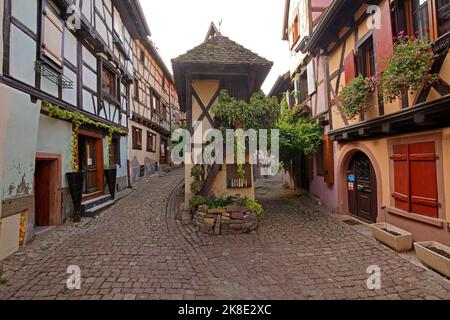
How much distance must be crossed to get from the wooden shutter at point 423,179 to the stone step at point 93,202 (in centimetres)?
791

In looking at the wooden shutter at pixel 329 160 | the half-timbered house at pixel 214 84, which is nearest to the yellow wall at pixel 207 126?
the half-timbered house at pixel 214 84

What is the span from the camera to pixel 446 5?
364 cm

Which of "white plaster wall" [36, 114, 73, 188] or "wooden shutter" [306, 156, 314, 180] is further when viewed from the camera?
"wooden shutter" [306, 156, 314, 180]

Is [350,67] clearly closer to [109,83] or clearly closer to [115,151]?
[109,83]

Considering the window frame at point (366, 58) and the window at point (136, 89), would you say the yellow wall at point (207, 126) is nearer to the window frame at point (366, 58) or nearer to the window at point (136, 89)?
the window frame at point (366, 58)

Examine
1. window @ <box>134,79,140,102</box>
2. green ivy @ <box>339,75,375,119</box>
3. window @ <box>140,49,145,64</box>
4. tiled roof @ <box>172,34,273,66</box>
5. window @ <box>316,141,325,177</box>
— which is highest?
window @ <box>140,49,145,64</box>

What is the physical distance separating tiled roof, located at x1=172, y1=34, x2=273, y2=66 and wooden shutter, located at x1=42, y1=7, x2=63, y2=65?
2844 mm

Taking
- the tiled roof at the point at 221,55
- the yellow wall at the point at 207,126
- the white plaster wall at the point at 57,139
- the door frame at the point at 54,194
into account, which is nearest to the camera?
the white plaster wall at the point at 57,139

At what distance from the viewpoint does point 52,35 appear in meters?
5.54

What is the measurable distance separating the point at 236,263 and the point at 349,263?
1.88 meters

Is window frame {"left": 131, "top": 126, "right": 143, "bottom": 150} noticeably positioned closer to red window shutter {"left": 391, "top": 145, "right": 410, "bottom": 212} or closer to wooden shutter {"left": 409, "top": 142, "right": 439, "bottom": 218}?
red window shutter {"left": 391, "top": 145, "right": 410, "bottom": 212}

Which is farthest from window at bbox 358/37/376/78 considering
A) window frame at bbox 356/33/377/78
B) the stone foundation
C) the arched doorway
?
the stone foundation

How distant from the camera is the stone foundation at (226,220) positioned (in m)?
5.33

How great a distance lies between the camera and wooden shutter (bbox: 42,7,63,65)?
17.3 ft
